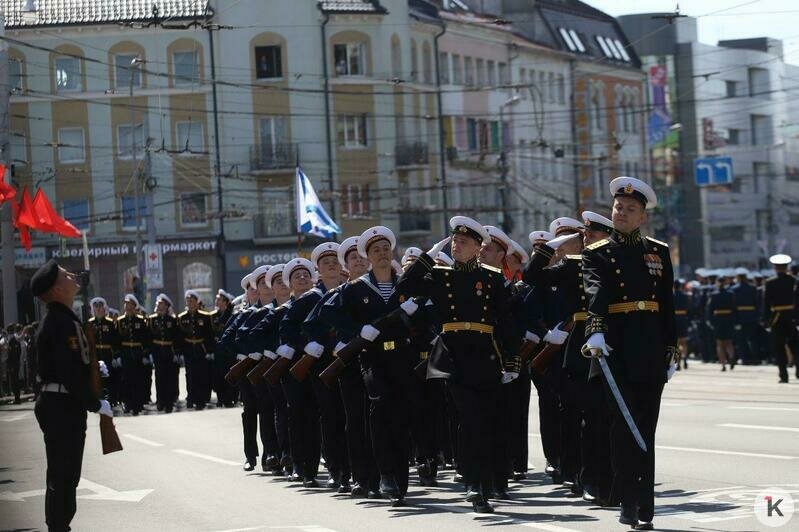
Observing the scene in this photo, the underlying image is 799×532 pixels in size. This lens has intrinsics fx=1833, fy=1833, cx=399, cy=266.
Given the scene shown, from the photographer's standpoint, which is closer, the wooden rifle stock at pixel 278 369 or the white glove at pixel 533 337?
the white glove at pixel 533 337

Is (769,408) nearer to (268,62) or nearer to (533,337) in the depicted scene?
(533,337)

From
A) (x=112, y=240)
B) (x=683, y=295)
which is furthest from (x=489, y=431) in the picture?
(x=112, y=240)

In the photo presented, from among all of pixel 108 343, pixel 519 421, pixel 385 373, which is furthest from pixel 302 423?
pixel 108 343

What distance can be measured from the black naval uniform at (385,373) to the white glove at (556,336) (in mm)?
1090

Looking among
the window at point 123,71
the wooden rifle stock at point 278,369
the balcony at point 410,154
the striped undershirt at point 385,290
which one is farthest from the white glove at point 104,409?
the balcony at point 410,154

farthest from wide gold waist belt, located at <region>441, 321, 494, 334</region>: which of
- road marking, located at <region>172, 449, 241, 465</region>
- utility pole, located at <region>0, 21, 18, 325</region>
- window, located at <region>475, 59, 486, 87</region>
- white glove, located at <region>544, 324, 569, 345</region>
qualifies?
window, located at <region>475, 59, 486, 87</region>

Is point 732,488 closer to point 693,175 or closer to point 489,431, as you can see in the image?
point 489,431

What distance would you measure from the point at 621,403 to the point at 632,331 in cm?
45

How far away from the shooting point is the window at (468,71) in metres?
76.4

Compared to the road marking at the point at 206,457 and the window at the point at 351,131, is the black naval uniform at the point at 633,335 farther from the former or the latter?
the window at the point at 351,131

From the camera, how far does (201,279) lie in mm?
68312

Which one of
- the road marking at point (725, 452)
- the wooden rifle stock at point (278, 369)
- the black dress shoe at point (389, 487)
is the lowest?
the road marking at point (725, 452)

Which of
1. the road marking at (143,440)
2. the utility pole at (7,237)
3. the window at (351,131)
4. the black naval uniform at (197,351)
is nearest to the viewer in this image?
the road marking at (143,440)

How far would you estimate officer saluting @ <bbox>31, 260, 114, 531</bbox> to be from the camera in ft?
38.8
